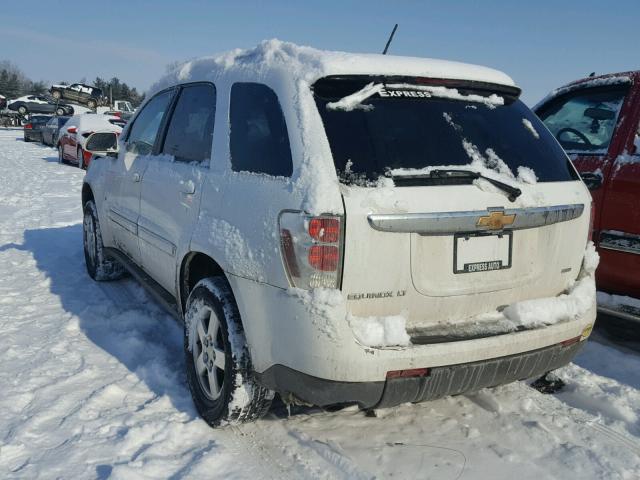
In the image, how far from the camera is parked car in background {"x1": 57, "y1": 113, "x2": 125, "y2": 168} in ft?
54.7

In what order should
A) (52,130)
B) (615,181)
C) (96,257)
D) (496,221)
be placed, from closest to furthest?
(496,221), (615,181), (96,257), (52,130)

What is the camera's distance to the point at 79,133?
16812 millimetres

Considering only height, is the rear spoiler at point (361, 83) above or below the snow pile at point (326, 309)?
above

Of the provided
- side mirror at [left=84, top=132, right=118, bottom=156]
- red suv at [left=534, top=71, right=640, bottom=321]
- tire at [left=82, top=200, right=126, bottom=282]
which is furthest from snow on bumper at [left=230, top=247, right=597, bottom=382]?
tire at [left=82, top=200, right=126, bottom=282]

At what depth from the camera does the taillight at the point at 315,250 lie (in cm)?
230

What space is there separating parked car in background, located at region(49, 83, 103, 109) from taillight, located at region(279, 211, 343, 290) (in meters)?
47.3

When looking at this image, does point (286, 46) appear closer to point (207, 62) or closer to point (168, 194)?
point (207, 62)

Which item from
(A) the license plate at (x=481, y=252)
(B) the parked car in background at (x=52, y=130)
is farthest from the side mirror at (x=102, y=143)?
(B) the parked car in background at (x=52, y=130)

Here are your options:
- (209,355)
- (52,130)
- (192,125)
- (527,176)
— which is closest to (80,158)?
(52,130)

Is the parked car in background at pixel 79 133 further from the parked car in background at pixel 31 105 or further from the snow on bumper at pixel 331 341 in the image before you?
the parked car in background at pixel 31 105

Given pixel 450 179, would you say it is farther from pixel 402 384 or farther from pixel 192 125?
pixel 192 125

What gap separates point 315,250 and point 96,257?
3.69m

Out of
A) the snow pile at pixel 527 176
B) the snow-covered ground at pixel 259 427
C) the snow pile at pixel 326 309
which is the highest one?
the snow pile at pixel 527 176

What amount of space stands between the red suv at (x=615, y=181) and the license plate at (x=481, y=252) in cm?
163
